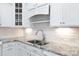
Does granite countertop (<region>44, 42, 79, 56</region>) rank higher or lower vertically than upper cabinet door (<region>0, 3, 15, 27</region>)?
lower

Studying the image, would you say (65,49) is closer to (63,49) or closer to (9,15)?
(63,49)

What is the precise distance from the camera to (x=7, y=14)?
175 centimetres

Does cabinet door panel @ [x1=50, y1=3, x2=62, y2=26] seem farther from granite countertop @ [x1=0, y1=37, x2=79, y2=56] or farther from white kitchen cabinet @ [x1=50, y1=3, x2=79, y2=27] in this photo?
granite countertop @ [x1=0, y1=37, x2=79, y2=56]

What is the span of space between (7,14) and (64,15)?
2.24 feet

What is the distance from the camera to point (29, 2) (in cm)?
177

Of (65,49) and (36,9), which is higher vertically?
(36,9)

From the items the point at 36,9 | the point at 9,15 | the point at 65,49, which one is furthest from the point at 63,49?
the point at 9,15

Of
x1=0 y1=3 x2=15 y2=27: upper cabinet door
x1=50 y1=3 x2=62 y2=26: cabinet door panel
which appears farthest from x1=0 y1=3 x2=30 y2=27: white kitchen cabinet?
x1=50 y1=3 x2=62 y2=26: cabinet door panel

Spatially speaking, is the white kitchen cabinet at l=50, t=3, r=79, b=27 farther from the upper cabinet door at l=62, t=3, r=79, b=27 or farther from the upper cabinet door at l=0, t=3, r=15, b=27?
the upper cabinet door at l=0, t=3, r=15, b=27

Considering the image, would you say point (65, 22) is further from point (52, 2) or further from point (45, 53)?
point (45, 53)

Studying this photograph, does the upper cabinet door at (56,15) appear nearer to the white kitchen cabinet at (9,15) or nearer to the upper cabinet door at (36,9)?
the upper cabinet door at (36,9)

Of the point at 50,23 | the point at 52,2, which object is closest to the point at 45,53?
the point at 50,23

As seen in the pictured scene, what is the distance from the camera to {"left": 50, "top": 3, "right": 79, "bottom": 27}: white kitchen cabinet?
5.60 feet

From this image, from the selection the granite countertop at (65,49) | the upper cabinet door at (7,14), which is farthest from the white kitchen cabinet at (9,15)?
the granite countertop at (65,49)
